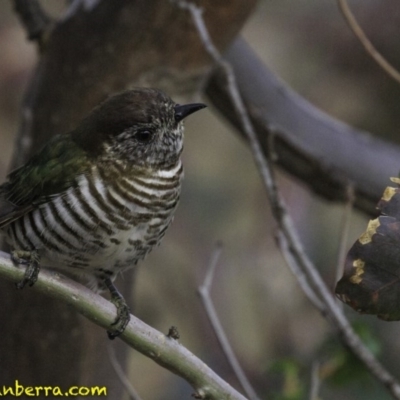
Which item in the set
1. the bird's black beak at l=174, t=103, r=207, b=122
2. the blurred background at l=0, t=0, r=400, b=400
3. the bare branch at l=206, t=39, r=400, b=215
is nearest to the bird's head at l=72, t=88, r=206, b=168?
the bird's black beak at l=174, t=103, r=207, b=122

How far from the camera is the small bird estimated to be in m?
2.41

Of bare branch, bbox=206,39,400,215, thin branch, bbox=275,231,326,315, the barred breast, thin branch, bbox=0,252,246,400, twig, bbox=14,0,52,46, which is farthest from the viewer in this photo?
bare branch, bbox=206,39,400,215

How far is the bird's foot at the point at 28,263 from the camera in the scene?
2.14 meters

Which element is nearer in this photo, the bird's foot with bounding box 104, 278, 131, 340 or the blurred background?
the bird's foot with bounding box 104, 278, 131, 340

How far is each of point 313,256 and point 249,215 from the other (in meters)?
0.65

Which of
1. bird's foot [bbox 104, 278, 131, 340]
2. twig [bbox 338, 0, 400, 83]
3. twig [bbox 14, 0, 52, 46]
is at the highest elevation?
twig [bbox 14, 0, 52, 46]

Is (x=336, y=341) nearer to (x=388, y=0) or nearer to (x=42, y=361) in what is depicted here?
(x=42, y=361)

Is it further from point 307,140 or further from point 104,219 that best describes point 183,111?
point 307,140

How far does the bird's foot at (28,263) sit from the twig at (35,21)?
1308mm

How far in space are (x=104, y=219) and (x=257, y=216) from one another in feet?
11.0

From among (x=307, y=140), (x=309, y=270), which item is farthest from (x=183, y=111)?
(x=307, y=140)

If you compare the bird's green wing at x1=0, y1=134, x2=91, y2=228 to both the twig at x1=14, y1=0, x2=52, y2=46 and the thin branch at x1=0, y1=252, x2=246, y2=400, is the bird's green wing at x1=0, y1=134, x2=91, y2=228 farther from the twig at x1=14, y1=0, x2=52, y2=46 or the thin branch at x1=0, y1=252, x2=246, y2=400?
the twig at x1=14, y1=0, x2=52, y2=46

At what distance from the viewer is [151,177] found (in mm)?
2506

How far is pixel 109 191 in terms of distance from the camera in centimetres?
244
